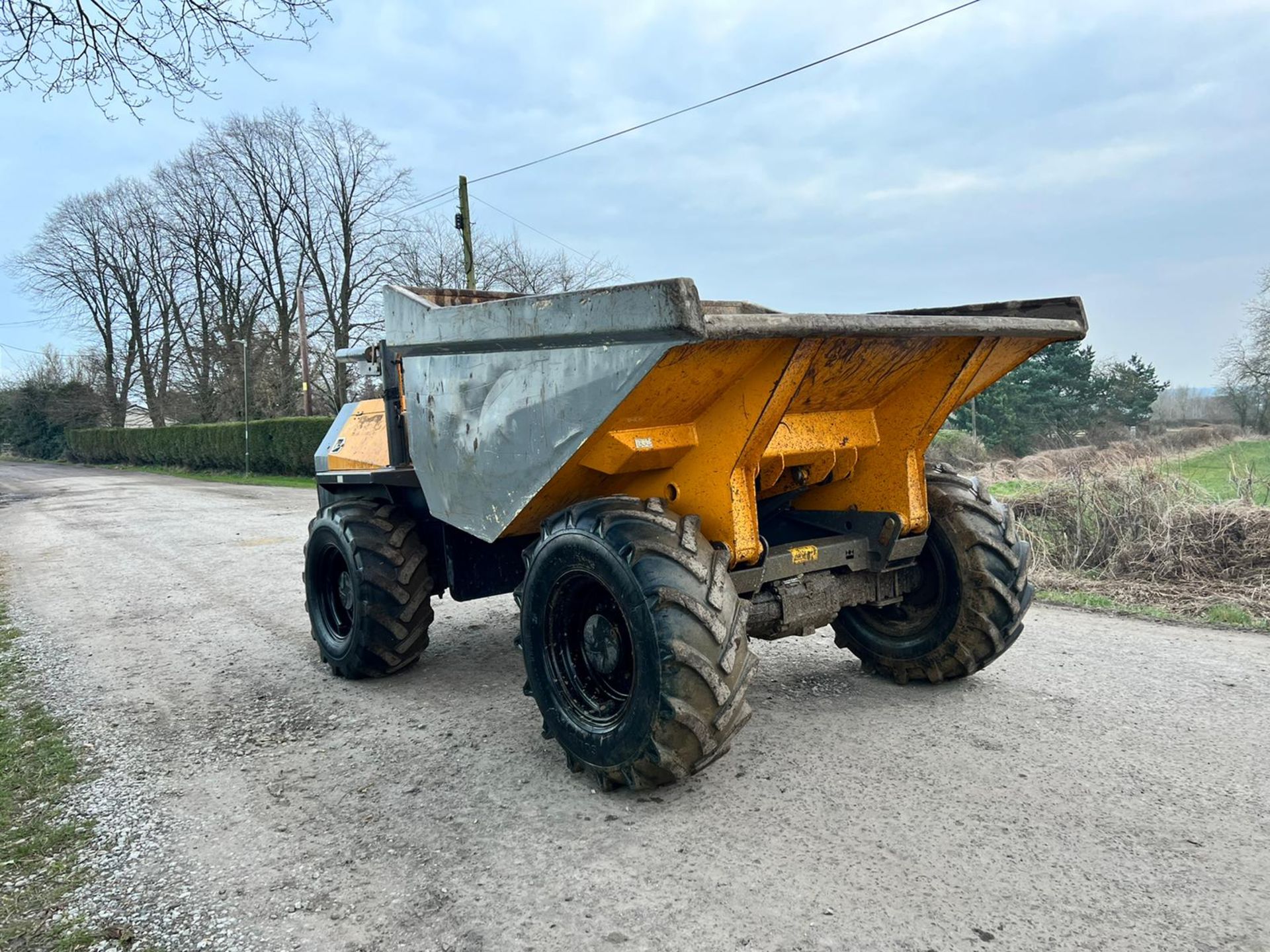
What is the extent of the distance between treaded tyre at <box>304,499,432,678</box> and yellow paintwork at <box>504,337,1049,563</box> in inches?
46.1

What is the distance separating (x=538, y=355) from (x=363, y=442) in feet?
7.31

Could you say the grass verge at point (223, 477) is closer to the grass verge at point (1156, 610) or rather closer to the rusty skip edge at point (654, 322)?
the grass verge at point (1156, 610)

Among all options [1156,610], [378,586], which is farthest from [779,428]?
Answer: [1156,610]

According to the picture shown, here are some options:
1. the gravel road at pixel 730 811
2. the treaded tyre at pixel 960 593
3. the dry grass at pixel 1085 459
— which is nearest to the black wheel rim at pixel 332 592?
the gravel road at pixel 730 811

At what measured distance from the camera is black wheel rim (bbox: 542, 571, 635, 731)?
336cm

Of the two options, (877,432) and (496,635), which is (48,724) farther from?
(877,432)

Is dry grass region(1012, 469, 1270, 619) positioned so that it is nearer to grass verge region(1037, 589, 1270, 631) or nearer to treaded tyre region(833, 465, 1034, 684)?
grass verge region(1037, 589, 1270, 631)

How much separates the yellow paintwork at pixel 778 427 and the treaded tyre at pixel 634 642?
0.56 ft

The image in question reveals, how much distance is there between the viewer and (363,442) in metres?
5.18

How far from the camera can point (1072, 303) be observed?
3762mm

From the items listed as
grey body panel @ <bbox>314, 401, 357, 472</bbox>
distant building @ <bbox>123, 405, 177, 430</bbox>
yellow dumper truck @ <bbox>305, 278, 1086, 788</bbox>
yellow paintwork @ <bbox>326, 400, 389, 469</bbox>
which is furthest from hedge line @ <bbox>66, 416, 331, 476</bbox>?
yellow dumper truck @ <bbox>305, 278, 1086, 788</bbox>

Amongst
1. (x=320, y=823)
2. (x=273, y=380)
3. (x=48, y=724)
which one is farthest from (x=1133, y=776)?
(x=273, y=380)

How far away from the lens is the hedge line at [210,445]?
87.2 ft

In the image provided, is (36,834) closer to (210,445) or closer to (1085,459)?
(1085,459)
